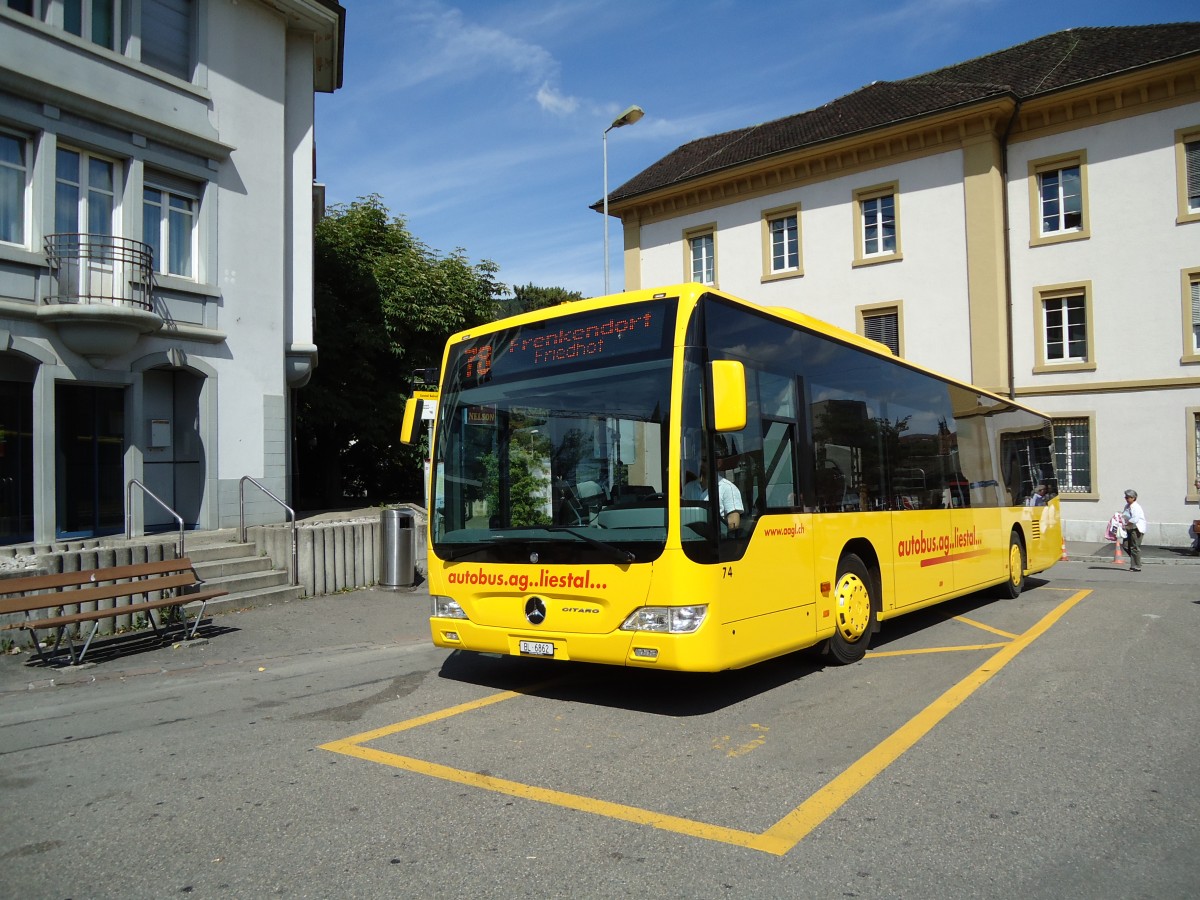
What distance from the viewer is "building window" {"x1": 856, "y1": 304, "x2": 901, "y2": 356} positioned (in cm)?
Result: 2645

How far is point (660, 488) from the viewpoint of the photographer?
601 centimetres

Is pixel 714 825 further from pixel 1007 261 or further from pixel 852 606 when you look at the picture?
pixel 1007 261

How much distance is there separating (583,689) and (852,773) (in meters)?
2.71

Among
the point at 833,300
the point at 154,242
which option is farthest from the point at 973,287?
the point at 154,242

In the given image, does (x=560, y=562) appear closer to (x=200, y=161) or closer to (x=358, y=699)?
(x=358, y=699)

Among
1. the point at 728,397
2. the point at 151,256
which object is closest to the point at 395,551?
the point at 151,256

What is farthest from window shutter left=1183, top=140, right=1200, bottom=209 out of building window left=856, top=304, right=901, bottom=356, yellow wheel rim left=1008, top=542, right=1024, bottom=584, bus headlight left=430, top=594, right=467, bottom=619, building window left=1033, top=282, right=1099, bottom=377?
bus headlight left=430, top=594, right=467, bottom=619

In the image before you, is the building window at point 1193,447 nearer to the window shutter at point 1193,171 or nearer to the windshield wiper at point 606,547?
the window shutter at point 1193,171

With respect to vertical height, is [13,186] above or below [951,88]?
below

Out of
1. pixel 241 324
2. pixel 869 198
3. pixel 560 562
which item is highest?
pixel 869 198

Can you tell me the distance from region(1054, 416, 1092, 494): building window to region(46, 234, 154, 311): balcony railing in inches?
855

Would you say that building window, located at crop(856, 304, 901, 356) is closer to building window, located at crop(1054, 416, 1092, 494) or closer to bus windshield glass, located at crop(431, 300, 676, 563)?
building window, located at crop(1054, 416, 1092, 494)

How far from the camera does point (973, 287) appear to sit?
24766mm

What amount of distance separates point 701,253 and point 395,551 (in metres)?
21.0
